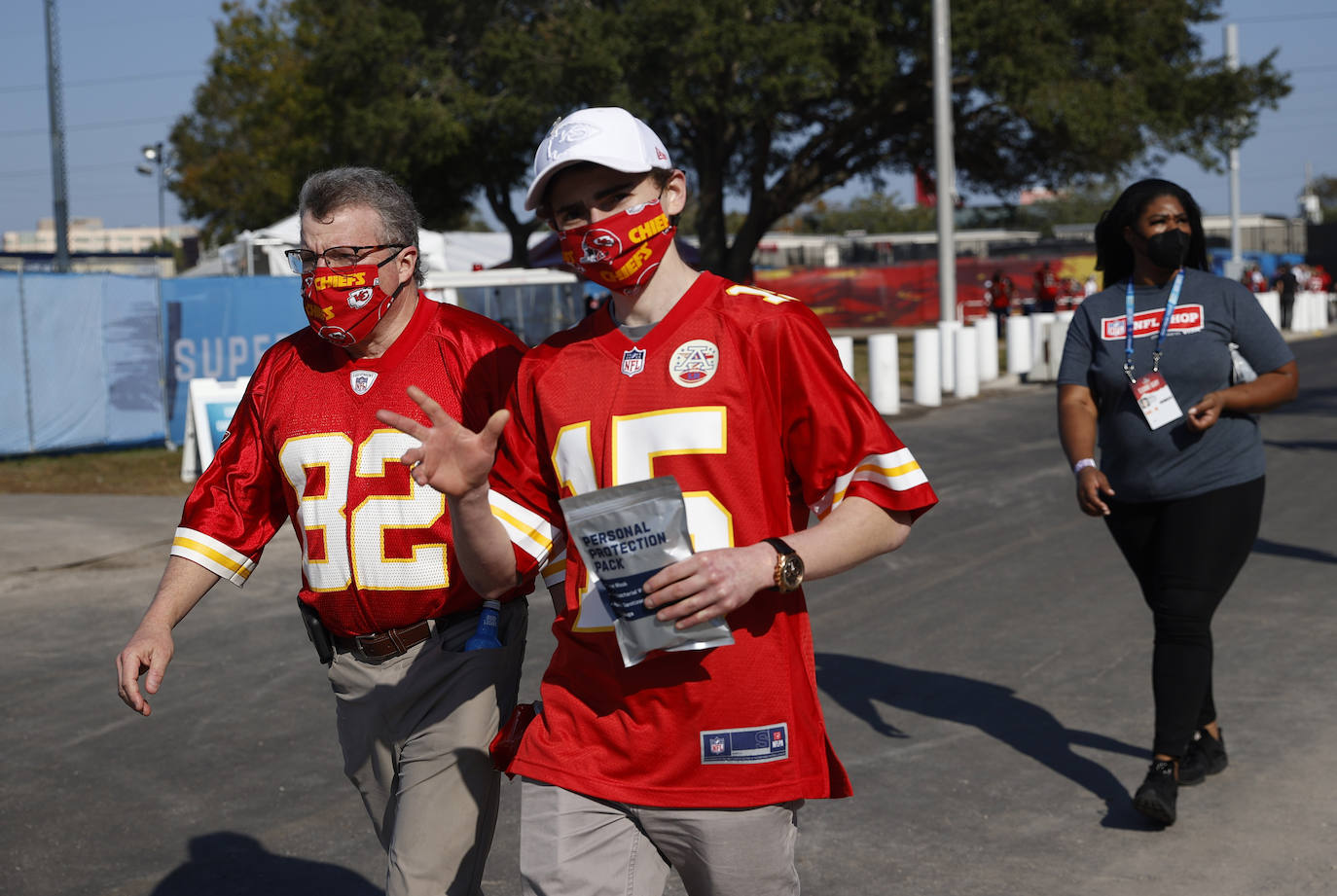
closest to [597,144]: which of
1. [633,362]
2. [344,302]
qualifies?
[633,362]

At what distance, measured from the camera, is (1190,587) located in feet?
15.9

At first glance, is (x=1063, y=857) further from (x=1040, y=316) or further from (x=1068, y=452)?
(x=1040, y=316)

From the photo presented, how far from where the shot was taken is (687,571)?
2289 millimetres

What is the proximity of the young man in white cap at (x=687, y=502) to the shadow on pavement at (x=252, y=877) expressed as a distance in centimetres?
219

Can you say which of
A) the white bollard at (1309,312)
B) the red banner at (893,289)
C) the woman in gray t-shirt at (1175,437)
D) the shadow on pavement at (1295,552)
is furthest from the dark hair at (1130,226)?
the red banner at (893,289)

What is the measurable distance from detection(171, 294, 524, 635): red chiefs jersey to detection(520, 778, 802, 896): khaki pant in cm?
75

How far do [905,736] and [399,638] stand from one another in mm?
3195

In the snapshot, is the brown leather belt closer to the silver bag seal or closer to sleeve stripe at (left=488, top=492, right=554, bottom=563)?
sleeve stripe at (left=488, top=492, right=554, bottom=563)

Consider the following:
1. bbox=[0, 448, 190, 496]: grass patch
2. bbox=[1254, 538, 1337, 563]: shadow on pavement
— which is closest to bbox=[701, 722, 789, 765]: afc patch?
bbox=[1254, 538, 1337, 563]: shadow on pavement

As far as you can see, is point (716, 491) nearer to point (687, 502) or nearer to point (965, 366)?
point (687, 502)

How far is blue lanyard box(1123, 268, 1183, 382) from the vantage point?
16.5ft

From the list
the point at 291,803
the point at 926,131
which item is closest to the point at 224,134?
the point at 926,131

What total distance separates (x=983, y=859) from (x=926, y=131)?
28673mm

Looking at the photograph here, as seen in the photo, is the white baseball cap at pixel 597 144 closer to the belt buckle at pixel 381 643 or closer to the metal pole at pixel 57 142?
the belt buckle at pixel 381 643
